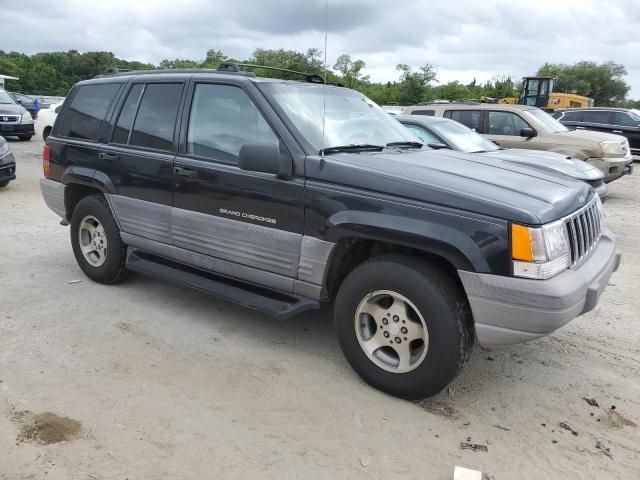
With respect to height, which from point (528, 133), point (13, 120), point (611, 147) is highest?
point (528, 133)

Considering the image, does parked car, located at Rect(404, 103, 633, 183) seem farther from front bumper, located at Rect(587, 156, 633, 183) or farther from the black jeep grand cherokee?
the black jeep grand cherokee

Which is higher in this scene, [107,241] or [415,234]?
[415,234]

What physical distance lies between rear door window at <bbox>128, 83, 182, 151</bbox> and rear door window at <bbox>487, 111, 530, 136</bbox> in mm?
7625

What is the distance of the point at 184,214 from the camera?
165 inches

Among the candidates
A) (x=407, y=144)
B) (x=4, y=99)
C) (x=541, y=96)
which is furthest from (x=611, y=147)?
(x=541, y=96)

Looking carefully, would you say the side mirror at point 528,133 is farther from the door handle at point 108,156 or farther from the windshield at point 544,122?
the door handle at point 108,156

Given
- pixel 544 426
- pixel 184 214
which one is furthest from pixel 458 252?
pixel 184 214

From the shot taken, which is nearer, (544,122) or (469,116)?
(544,122)

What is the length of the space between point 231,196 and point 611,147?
8.94 m

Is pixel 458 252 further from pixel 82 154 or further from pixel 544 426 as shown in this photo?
pixel 82 154

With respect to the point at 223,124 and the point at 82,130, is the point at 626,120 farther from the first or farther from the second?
the point at 82,130

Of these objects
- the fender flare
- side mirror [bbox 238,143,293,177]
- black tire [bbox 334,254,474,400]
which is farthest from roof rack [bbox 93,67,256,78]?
black tire [bbox 334,254,474,400]

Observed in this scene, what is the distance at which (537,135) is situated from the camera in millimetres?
10172

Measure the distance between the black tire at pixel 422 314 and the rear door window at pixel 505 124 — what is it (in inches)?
320
